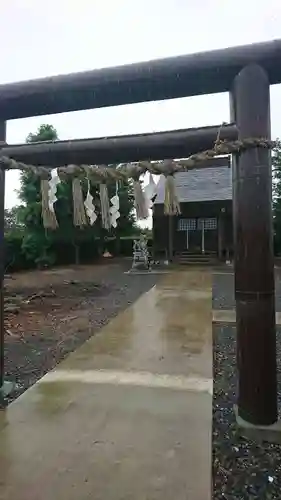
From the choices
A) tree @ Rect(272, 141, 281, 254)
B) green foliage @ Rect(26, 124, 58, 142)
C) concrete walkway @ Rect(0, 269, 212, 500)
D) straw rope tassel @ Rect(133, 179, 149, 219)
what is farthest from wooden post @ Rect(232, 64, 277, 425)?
tree @ Rect(272, 141, 281, 254)

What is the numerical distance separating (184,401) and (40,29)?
6.76m

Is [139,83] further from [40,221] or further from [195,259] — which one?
[195,259]

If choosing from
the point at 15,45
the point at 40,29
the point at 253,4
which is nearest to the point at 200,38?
the point at 253,4

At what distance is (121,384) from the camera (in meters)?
3.18

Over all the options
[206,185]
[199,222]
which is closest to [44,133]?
[206,185]

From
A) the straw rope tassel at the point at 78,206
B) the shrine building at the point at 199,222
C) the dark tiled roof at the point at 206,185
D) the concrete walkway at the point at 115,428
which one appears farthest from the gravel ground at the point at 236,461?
the shrine building at the point at 199,222

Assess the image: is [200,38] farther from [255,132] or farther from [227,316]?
[227,316]

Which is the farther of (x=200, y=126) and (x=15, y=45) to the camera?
(x=15, y=45)

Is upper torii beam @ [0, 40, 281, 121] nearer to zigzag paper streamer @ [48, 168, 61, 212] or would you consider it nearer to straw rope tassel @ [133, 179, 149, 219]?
zigzag paper streamer @ [48, 168, 61, 212]

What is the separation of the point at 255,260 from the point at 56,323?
4.51m

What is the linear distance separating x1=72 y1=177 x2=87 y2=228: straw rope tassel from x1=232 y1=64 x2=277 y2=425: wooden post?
114cm

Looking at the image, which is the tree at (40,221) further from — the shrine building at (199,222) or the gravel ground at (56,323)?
the gravel ground at (56,323)

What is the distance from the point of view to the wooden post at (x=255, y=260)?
2520mm

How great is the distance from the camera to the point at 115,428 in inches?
94.5
